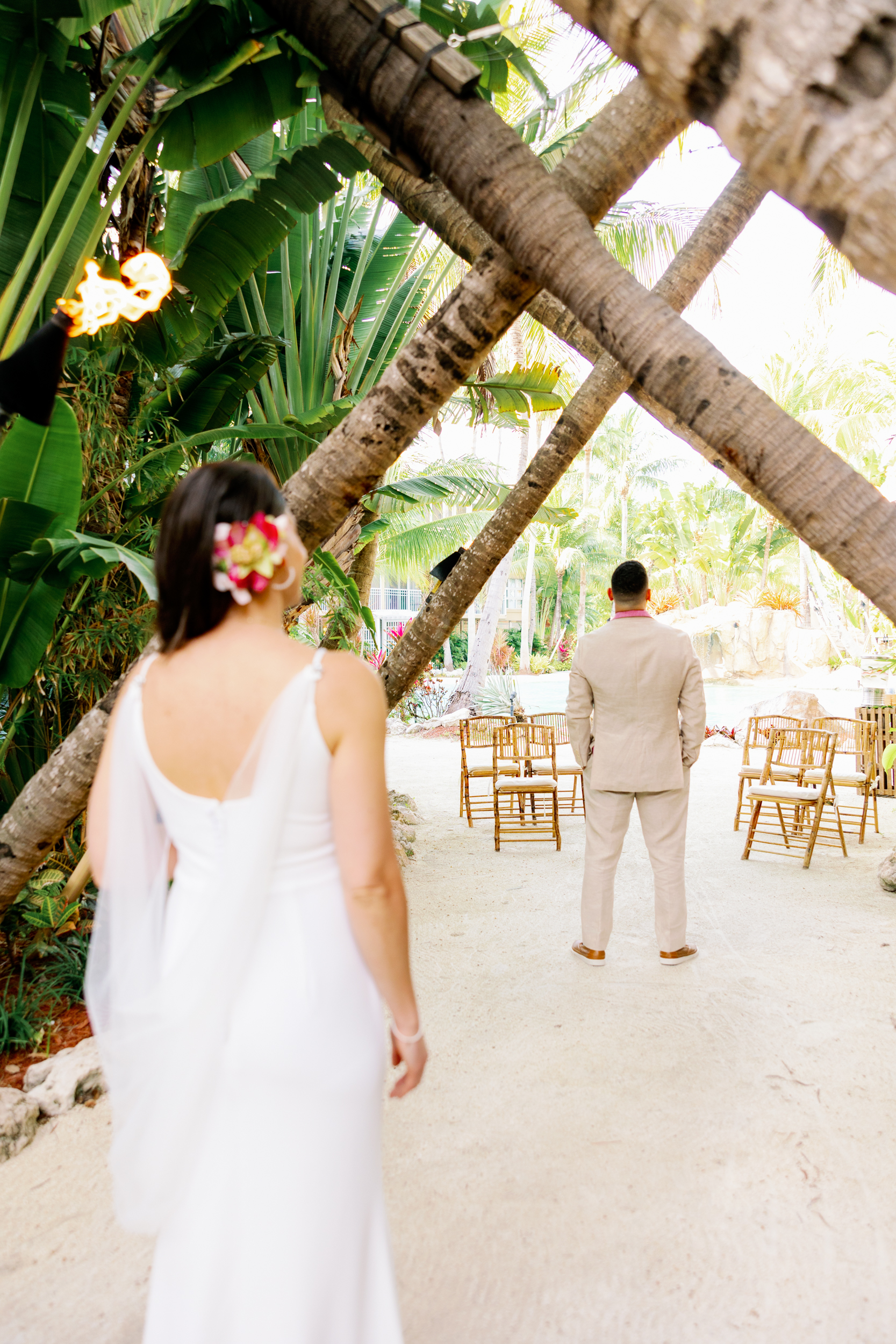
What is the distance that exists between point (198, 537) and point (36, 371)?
129 cm

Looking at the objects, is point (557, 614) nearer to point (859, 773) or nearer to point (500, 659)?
point (500, 659)

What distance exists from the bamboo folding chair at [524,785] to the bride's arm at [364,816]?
5.61 m

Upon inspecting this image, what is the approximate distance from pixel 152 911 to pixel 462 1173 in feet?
5.85

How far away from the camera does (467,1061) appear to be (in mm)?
3656

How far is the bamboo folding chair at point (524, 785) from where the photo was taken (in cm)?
725

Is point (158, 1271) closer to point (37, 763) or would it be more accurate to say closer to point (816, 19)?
point (816, 19)

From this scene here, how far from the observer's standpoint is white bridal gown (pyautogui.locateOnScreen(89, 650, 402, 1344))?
4.99ft

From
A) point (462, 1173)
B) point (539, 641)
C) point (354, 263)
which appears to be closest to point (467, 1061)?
point (462, 1173)

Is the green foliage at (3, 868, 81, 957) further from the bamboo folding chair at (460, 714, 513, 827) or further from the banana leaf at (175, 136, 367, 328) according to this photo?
the bamboo folding chair at (460, 714, 513, 827)

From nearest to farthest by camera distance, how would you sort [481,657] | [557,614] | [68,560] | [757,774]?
[68,560] < [757,774] < [481,657] < [557,614]

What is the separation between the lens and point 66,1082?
132 inches

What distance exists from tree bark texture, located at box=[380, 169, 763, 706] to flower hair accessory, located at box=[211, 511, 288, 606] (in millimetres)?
3304

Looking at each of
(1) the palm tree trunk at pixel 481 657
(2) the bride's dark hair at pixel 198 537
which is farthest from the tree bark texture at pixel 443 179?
(1) the palm tree trunk at pixel 481 657

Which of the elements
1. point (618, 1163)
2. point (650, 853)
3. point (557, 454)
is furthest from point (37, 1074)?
point (557, 454)
